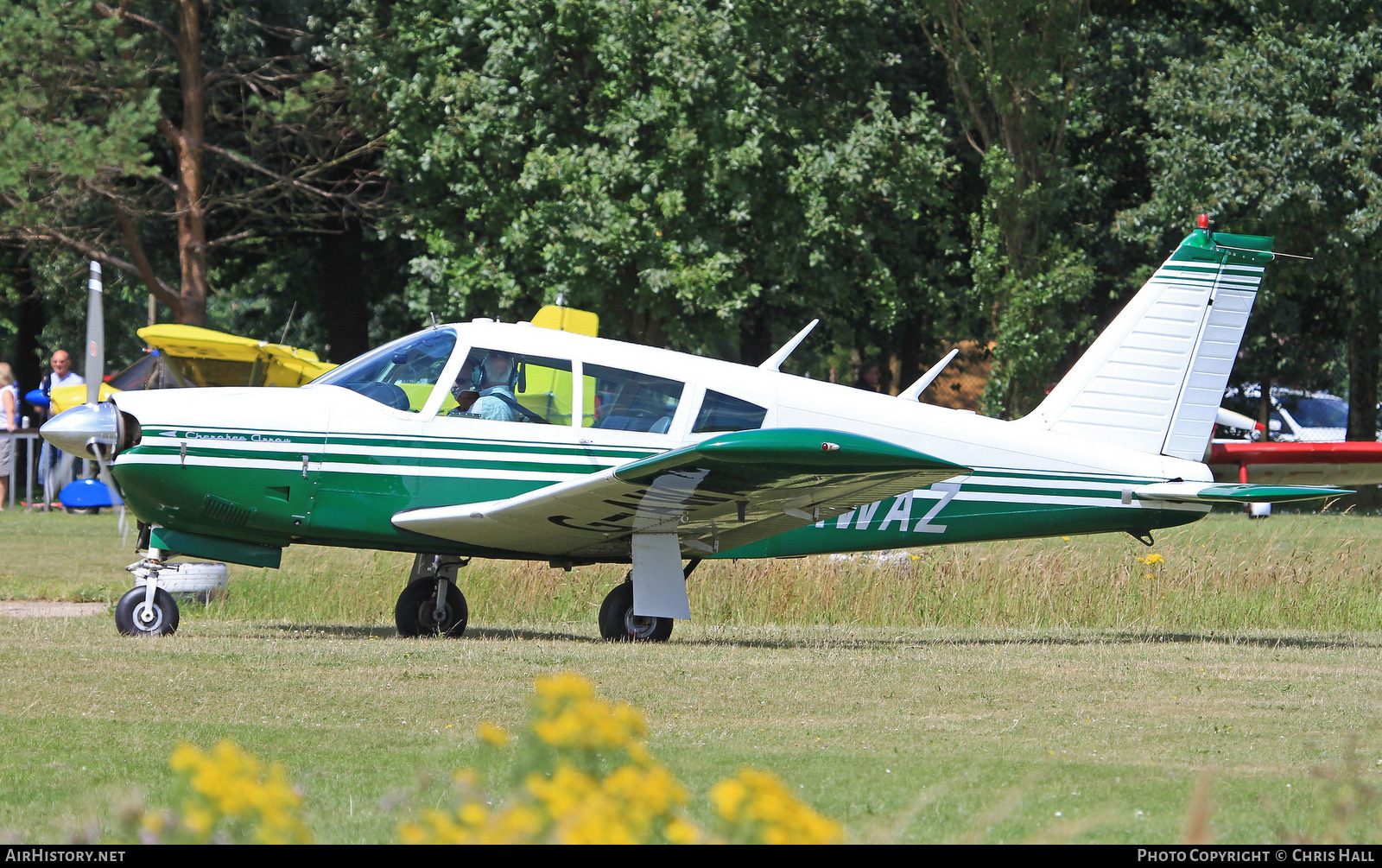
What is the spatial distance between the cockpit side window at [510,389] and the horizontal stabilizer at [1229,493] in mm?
4499

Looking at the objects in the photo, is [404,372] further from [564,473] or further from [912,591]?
[912,591]

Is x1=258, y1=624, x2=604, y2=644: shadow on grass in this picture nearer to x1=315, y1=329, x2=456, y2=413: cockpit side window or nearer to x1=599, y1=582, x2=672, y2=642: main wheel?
x1=599, y1=582, x2=672, y2=642: main wheel

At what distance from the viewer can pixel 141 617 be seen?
9.48 m

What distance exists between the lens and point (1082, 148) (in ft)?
83.7

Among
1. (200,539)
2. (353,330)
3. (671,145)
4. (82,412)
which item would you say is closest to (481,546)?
(200,539)

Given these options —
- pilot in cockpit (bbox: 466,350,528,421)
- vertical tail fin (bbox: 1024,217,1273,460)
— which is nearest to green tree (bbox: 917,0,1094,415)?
vertical tail fin (bbox: 1024,217,1273,460)

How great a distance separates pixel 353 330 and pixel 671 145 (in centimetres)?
732

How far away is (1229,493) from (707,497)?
155 inches

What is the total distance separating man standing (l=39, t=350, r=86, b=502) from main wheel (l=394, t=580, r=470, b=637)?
9465 mm

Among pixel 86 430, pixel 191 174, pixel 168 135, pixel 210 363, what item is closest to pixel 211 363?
pixel 210 363

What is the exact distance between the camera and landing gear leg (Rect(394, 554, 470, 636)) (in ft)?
34.1

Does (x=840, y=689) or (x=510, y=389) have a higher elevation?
(x=510, y=389)

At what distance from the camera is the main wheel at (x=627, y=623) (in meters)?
10.1

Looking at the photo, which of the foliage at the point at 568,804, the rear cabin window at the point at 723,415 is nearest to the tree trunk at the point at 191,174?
the rear cabin window at the point at 723,415
